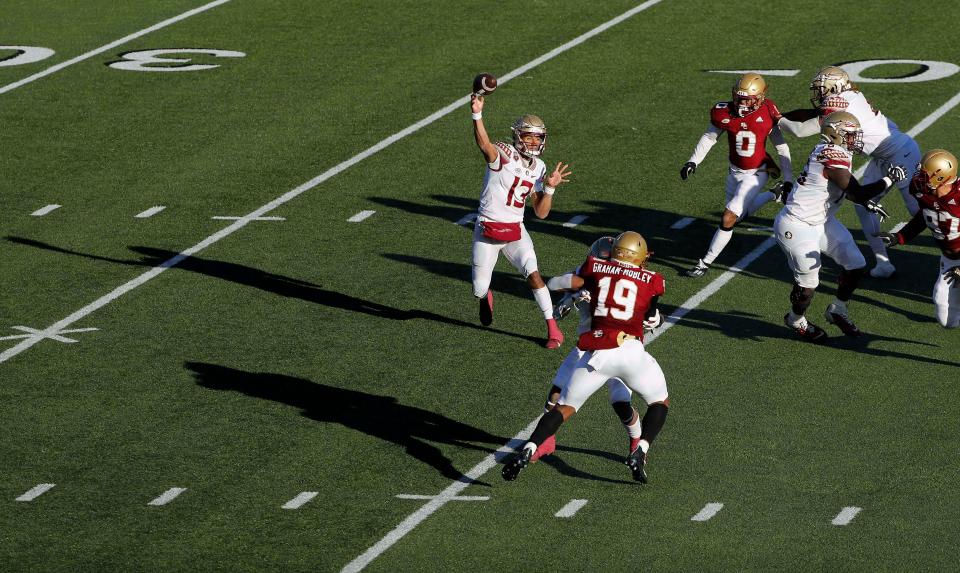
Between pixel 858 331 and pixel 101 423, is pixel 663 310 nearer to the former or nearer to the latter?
pixel 858 331

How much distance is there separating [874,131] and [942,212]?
2809 mm

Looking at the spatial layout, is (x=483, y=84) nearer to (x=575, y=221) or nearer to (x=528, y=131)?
(x=528, y=131)

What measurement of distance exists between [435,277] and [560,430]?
4142mm

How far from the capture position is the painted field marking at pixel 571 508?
511 inches

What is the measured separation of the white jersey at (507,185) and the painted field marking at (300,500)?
3958 millimetres

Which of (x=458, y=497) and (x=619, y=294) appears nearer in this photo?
(x=619, y=294)

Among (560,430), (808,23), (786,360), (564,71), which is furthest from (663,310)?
(808,23)

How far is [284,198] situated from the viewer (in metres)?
20.7

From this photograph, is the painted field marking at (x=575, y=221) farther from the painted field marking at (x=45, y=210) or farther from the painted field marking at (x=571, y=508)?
the painted field marking at (x=571, y=508)

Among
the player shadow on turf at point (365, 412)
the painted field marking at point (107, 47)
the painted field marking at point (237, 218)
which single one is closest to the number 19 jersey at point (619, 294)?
the player shadow on turf at point (365, 412)

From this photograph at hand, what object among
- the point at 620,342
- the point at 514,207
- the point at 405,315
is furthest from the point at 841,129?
the point at 405,315

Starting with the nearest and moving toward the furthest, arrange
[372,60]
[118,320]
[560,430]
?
[560,430]
[118,320]
[372,60]

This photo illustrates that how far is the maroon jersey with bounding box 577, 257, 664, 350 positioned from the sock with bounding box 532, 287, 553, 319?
311 centimetres

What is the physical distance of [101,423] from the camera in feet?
48.6
